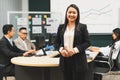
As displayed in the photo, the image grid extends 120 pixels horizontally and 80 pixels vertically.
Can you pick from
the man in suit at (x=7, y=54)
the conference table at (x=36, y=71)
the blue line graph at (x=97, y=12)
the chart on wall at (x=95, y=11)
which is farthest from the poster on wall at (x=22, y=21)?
the conference table at (x=36, y=71)

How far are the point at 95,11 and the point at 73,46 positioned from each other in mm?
3750

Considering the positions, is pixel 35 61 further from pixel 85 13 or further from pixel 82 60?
pixel 85 13

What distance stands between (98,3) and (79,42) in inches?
149

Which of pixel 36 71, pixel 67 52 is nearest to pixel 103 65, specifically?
pixel 36 71

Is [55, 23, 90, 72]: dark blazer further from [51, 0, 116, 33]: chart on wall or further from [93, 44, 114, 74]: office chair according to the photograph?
[51, 0, 116, 33]: chart on wall

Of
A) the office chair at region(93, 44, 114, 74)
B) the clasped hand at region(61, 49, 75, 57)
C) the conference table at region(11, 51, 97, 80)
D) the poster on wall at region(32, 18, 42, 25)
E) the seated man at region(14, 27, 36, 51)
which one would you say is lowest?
the office chair at region(93, 44, 114, 74)

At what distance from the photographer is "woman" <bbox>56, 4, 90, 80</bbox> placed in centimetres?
283

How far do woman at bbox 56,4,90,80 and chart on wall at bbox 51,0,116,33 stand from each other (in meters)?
3.59

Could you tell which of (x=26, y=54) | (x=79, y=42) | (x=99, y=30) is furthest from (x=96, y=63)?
(x=99, y=30)

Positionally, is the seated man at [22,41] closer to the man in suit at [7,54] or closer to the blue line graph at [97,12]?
the man in suit at [7,54]

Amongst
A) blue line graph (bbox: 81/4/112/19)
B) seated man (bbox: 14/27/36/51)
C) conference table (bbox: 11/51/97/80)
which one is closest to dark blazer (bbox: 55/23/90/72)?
A: conference table (bbox: 11/51/97/80)

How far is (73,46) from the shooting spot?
114 inches

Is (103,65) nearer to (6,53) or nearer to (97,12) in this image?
(6,53)

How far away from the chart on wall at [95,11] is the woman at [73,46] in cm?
359
